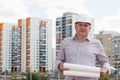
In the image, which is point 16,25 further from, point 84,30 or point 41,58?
point 84,30

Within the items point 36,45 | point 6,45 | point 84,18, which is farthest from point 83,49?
point 6,45

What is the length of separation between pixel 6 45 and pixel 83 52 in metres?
65.7

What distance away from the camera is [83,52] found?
2152 mm

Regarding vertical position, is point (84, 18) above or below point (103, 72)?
above

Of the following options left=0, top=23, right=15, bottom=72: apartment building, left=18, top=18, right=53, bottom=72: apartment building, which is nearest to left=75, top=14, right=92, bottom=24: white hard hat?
left=18, top=18, right=53, bottom=72: apartment building

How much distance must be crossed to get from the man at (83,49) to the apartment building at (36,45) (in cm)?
5929

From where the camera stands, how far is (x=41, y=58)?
6241cm

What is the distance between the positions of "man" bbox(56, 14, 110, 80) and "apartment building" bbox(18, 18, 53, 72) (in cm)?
→ 5929

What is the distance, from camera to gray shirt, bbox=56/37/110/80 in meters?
2.15

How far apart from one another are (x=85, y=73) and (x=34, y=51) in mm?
60540

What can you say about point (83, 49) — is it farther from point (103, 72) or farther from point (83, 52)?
point (103, 72)

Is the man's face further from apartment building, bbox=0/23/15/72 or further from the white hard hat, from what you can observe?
apartment building, bbox=0/23/15/72

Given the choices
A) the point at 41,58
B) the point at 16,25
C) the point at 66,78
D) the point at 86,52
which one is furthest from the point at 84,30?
the point at 16,25

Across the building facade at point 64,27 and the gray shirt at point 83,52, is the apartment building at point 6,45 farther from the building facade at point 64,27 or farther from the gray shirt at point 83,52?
the gray shirt at point 83,52
